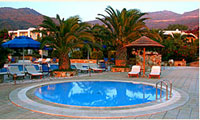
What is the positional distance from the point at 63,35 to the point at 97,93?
252 inches

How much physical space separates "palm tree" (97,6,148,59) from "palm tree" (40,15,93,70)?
3.79m

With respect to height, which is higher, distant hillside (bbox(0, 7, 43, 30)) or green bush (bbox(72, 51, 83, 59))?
distant hillside (bbox(0, 7, 43, 30))

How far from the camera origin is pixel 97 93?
30.4ft

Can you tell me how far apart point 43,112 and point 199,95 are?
626 centimetres

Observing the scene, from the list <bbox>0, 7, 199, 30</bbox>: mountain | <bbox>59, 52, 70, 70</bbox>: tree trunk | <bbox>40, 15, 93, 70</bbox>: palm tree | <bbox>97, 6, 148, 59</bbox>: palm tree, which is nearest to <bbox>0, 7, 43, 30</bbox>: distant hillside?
<bbox>0, 7, 199, 30</bbox>: mountain

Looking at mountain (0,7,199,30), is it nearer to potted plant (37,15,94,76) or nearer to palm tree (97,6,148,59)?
palm tree (97,6,148,59)

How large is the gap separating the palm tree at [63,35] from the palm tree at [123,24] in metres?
3.79

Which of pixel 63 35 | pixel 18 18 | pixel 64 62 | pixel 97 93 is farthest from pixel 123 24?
pixel 18 18

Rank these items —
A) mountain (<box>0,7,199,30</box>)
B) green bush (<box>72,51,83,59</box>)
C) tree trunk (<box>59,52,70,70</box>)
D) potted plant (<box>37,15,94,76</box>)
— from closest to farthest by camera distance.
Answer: potted plant (<box>37,15,94,76</box>) → tree trunk (<box>59,52,70,70</box>) → green bush (<box>72,51,83,59</box>) → mountain (<box>0,7,199,30</box>)

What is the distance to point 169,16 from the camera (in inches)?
2347

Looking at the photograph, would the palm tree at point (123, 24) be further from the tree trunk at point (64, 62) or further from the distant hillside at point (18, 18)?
the distant hillside at point (18, 18)

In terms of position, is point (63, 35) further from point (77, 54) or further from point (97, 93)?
point (77, 54)

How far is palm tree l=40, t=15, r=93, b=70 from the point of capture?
1387cm

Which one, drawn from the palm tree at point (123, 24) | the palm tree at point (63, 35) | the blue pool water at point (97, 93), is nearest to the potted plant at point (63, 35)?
the palm tree at point (63, 35)
